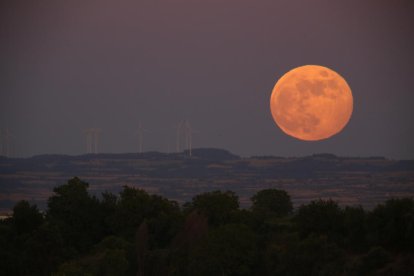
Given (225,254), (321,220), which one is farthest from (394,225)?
(225,254)

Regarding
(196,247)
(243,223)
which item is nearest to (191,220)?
(243,223)

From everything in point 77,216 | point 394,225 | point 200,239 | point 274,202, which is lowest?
point 200,239

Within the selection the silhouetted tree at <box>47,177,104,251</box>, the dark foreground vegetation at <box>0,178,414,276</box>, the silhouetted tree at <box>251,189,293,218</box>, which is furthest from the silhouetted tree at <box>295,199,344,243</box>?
the silhouetted tree at <box>251,189,293,218</box>

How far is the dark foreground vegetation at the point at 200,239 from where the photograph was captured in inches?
4129

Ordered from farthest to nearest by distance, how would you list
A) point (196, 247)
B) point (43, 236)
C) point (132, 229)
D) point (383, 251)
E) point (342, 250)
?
point (132, 229)
point (43, 236)
point (196, 247)
point (342, 250)
point (383, 251)

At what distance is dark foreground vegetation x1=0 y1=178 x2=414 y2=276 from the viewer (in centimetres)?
10488

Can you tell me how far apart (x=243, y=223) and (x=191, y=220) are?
258 inches

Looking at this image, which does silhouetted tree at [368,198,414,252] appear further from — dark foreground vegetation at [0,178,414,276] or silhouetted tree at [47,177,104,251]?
silhouetted tree at [47,177,104,251]

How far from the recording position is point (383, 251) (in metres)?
99.7

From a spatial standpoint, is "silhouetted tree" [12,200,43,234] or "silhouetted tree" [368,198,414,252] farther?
"silhouetted tree" [12,200,43,234]

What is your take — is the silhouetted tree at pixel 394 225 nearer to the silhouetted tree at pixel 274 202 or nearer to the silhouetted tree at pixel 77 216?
the silhouetted tree at pixel 77 216

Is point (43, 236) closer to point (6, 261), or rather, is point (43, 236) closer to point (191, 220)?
point (6, 261)

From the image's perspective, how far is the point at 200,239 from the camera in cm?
11862

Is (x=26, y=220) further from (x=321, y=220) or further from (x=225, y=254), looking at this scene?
(x=321, y=220)
